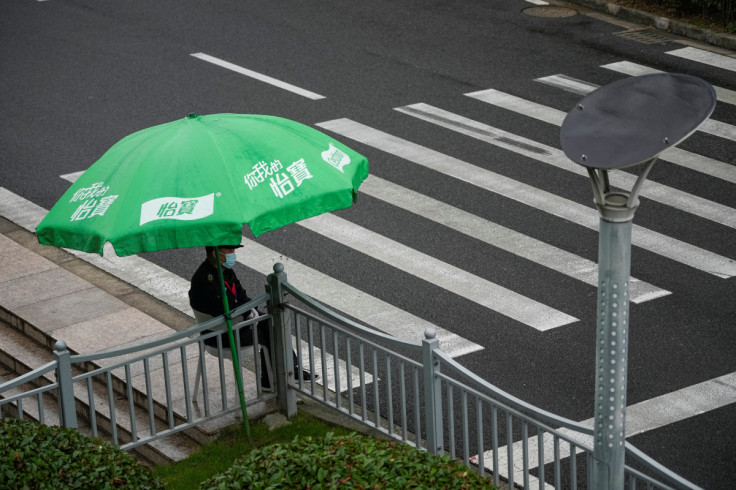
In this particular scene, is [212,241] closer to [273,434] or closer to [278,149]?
[278,149]

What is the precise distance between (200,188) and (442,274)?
4.27 metres

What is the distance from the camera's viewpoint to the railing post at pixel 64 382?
21.7ft

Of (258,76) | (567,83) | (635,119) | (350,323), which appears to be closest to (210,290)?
(350,323)

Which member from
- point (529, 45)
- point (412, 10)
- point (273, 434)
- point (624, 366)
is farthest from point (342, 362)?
point (412, 10)

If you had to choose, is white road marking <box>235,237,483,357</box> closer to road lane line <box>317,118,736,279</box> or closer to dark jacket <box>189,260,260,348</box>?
dark jacket <box>189,260,260,348</box>

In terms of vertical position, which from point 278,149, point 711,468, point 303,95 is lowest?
point 711,468

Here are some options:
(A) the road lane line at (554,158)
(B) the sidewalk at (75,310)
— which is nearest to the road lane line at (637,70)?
(A) the road lane line at (554,158)

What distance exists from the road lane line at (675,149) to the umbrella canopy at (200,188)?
510 centimetres

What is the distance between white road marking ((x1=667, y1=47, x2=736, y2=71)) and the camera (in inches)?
618

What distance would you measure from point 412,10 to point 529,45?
2.89m

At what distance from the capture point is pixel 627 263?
3873mm

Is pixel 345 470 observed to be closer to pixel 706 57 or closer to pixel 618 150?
pixel 618 150

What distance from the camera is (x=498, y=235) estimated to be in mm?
10984

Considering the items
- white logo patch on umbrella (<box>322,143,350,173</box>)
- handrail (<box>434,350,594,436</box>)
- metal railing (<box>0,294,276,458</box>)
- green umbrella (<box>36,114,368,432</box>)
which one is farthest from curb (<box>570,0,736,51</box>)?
handrail (<box>434,350,594,436</box>)
